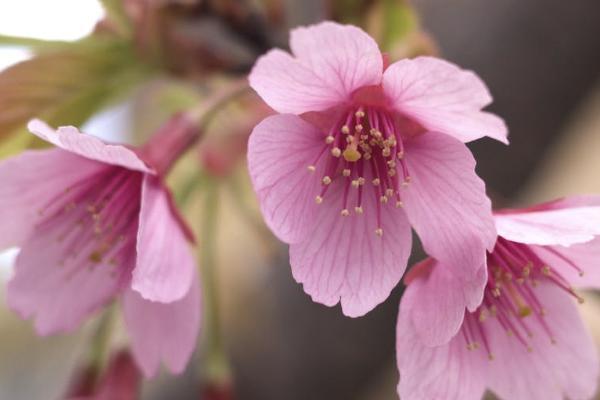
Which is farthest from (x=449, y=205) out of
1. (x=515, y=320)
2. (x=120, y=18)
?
(x=120, y=18)

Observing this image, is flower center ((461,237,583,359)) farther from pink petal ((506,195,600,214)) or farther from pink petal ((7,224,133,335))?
pink petal ((7,224,133,335))

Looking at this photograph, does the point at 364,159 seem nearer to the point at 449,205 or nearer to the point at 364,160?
the point at 364,160

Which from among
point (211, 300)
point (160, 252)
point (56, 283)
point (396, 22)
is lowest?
point (211, 300)

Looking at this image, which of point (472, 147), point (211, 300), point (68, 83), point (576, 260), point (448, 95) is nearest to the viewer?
point (448, 95)

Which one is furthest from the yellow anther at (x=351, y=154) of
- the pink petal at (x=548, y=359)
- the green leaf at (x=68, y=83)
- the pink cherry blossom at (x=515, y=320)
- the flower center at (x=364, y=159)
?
the green leaf at (x=68, y=83)

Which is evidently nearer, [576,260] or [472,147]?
[576,260]

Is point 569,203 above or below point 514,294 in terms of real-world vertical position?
above

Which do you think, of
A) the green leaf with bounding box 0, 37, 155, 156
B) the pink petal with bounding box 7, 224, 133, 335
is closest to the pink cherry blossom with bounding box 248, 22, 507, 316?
the pink petal with bounding box 7, 224, 133, 335
